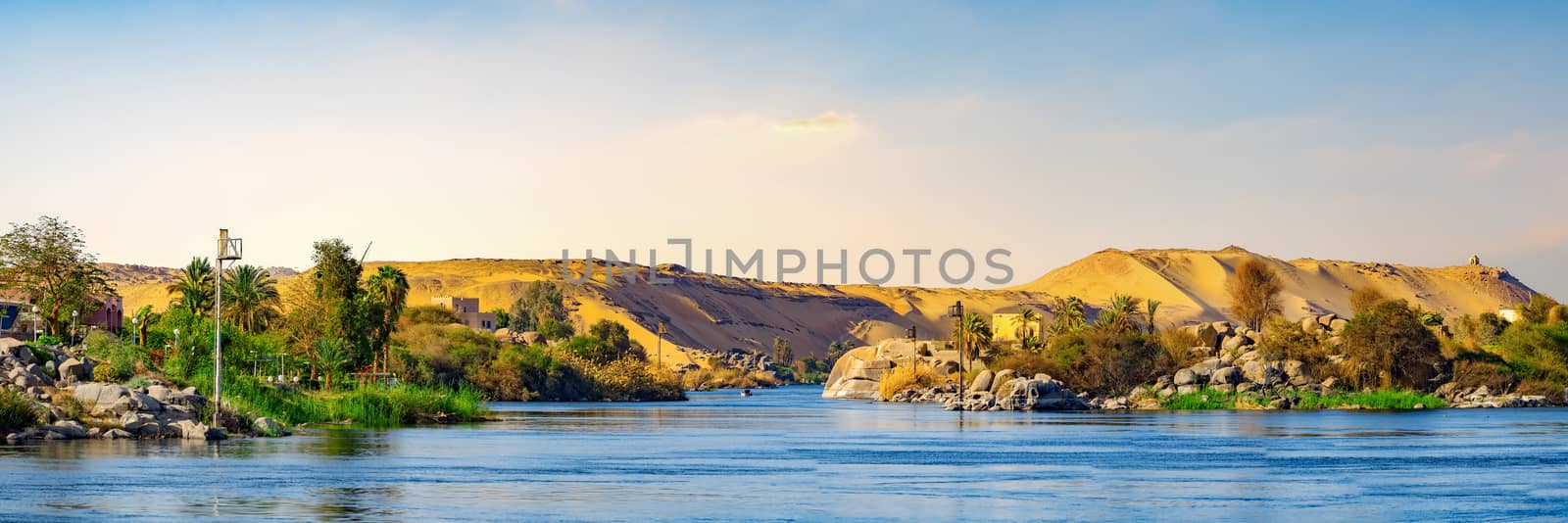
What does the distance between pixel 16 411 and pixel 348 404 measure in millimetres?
21874

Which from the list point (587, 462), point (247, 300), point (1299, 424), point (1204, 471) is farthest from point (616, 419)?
point (1204, 471)

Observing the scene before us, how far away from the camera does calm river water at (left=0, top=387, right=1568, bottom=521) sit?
3077 centimetres

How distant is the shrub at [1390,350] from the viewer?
360ft

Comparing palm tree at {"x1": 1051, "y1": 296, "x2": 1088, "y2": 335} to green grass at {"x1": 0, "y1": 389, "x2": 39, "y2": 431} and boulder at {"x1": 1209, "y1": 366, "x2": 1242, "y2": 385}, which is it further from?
green grass at {"x1": 0, "y1": 389, "x2": 39, "y2": 431}

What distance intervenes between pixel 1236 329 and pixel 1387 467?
82095 millimetres

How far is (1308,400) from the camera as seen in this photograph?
10419cm

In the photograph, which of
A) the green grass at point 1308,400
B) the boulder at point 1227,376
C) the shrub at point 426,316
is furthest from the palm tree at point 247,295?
the boulder at point 1227,376

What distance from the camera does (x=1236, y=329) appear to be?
125m

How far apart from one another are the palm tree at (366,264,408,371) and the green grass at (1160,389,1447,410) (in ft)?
173

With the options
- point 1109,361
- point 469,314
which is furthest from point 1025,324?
point 469,314

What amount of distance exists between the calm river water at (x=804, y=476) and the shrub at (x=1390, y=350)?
42417 mm

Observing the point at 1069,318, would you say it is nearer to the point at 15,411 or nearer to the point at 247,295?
the point at 247,295

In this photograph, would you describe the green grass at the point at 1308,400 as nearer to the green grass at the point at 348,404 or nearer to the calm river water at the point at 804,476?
the calm river water at the point at 804,476

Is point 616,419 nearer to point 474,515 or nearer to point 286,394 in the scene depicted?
point 286,394
